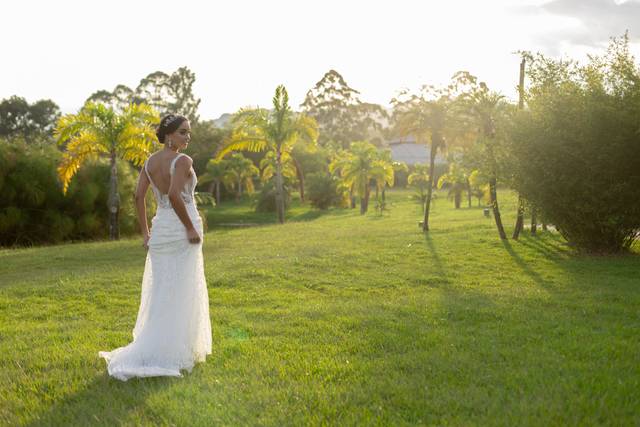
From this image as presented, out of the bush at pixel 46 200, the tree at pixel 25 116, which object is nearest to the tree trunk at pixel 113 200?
the bush at pixel 46 200

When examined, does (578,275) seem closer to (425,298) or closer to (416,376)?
(425,298)

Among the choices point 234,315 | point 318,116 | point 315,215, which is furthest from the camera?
point 318,116

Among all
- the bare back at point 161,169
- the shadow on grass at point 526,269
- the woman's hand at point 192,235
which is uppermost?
the bare back at point 161,169

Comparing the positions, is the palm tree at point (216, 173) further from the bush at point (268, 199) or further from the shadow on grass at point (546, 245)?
the shadow on grass at point (546, 245)

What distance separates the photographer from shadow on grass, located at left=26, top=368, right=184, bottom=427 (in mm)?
4234

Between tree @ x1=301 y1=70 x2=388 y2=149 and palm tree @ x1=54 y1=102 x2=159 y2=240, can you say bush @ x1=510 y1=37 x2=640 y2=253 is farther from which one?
tree @ x1=301 y1=70 x2=388 y2=149

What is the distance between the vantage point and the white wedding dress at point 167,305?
5.09 m

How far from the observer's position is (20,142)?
956 inches

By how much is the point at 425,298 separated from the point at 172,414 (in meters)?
5.38

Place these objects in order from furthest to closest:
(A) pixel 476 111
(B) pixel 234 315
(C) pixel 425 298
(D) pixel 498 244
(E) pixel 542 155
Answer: (A) pixel 476 111 < (D) pixel 498 244 < (E) pixel 542 155 < (C) pixel 425 298 < (B) pixel 234 315

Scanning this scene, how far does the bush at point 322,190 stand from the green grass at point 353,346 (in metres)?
35.6

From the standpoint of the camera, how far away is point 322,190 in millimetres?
48031

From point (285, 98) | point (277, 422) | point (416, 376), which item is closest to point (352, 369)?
point (416, 376)

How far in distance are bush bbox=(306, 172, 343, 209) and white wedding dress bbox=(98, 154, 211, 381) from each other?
42.6 metres
